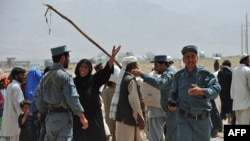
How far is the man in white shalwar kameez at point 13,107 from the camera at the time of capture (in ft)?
33.7

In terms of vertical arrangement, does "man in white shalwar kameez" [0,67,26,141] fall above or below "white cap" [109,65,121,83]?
below

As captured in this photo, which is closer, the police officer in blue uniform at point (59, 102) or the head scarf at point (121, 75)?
the police officer in blue uniform at point (59, 102)

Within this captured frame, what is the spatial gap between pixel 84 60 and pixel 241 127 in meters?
2.52

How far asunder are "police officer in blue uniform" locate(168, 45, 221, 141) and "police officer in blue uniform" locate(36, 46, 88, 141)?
1288 millimetres

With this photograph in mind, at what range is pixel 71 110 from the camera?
8062 mm

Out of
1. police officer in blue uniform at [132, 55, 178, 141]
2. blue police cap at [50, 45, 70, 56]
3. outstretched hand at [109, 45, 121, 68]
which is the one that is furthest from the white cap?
blue police cap at [50, 45, 70, 56]

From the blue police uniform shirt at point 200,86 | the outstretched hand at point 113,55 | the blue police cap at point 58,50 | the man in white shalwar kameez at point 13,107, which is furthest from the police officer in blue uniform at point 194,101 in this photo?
the man in white shalwar kameez at point 13,107

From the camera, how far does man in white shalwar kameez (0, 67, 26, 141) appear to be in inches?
404

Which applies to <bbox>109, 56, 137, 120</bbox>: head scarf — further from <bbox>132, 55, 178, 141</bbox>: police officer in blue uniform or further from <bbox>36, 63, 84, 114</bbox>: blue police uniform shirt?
<bbox>36, 63, 84, 114</bbox>: blue police uniform shirt

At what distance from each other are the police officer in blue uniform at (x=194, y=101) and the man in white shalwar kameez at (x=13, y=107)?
3.53m

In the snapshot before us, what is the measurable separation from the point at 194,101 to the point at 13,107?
401 centimetres

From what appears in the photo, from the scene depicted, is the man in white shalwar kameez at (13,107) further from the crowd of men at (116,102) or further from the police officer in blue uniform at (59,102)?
the police officer in blue uniform at (59,102)

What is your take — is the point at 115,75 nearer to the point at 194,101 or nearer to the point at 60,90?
the point at 60,90

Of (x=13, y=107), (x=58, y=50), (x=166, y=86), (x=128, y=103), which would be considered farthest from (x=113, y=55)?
(x=13, y=107)
